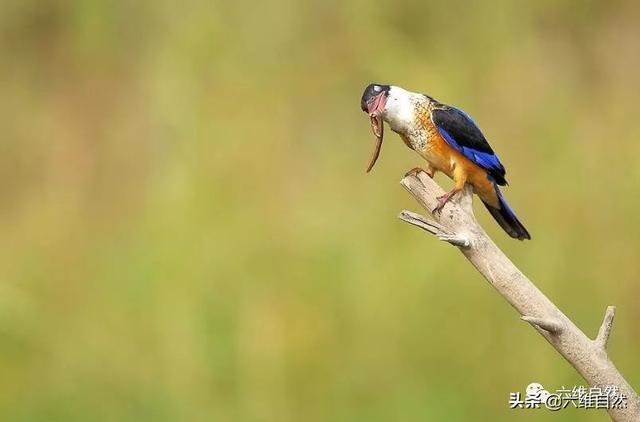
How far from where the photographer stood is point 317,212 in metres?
2.23

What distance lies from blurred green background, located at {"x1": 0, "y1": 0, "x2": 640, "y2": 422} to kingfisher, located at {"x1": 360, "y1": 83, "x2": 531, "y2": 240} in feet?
2.61

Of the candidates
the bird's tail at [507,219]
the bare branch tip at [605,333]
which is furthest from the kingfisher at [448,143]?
the bare branch tip at [605,333]

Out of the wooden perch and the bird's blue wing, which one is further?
the bird's blue wing

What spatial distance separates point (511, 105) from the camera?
2191mm

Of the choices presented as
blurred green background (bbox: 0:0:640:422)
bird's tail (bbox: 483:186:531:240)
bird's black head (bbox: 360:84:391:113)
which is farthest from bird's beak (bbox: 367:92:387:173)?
blurred green background (bbox: 0:0:640:422)

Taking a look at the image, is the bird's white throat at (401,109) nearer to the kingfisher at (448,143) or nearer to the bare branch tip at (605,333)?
the kingfisher at (448,143)

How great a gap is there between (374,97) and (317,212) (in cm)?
132

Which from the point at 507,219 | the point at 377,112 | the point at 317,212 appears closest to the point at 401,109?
the point at 377,112

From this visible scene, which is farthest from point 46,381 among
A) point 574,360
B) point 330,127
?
point 574,360

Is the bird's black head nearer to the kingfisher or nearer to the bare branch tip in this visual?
the kingfisher

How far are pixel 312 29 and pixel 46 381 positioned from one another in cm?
97

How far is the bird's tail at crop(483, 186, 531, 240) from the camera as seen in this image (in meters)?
1.07

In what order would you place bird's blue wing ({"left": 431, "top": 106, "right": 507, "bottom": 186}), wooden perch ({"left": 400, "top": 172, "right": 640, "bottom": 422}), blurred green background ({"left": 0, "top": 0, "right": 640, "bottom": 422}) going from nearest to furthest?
wooden perch ({"left": 400, "top": 172, "right": 640, "bottom": 422})
bird's blue wing ({"left": 431, "top": 106, "right": 507, "bottom": 186})
blurred green background ({"left": 0, "top": 0, "right": 640, "bottom": 422})

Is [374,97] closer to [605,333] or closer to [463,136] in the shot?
[463,136]
